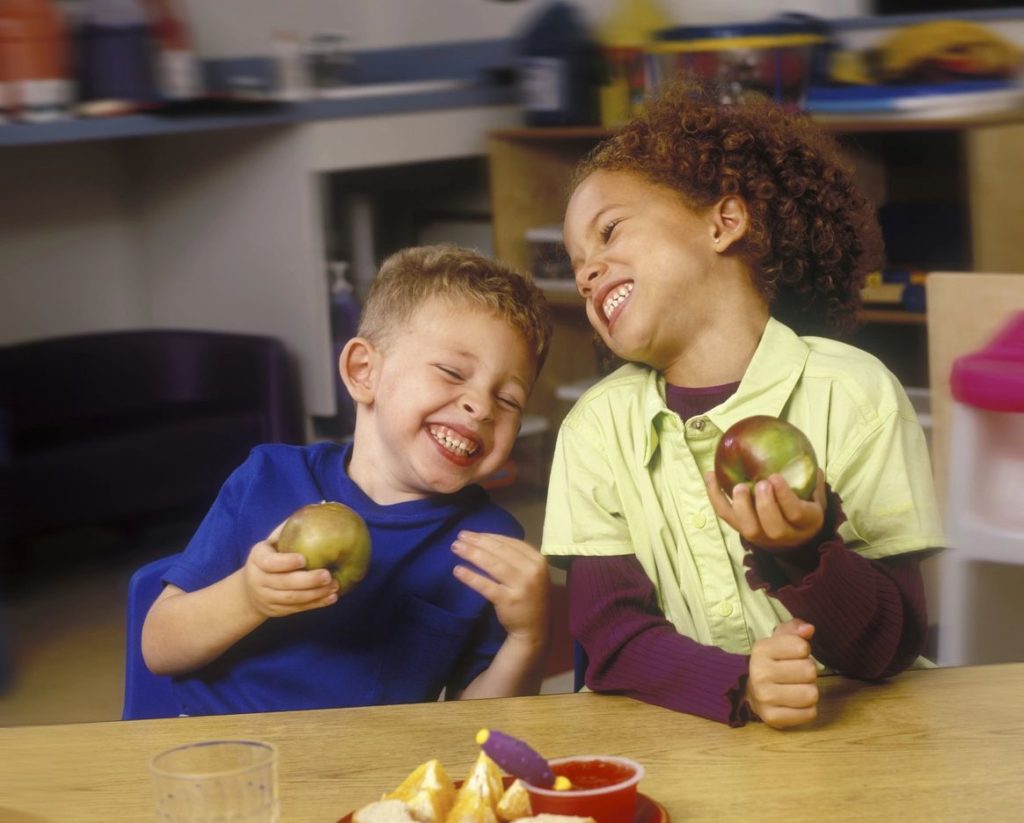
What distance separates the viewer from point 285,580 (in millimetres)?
884

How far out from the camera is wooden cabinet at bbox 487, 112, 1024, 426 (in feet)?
5.60

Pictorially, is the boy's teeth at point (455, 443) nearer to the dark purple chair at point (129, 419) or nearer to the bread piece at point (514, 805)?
the bread piece at point (514, 805)

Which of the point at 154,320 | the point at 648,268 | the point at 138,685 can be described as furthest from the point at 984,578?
the point at 154,320

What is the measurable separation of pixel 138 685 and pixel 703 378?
48 centimetres

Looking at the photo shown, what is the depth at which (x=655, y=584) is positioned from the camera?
38.5 inches

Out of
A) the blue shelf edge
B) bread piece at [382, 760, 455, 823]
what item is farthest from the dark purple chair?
bread piece at [382, 760, 455, 823]

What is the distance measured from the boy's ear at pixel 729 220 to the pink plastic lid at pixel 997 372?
11.2 inches

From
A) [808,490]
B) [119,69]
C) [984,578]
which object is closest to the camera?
[808,490]

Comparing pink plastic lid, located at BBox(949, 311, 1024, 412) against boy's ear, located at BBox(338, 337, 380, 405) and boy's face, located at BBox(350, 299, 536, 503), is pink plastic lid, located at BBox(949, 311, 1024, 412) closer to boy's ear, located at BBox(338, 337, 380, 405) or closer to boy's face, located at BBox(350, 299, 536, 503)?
boy's face, located at BBox(350, 299, 536, 503)

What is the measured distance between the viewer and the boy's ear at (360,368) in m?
1.10

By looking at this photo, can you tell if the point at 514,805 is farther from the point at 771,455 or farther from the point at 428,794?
the point at 771,455

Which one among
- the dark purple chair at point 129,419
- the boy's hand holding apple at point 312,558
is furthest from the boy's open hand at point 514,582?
the dark purple chair at point 129,419

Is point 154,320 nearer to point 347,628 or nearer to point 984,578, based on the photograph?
point 347,628

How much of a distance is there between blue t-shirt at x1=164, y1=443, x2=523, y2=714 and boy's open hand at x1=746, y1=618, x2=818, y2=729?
0.85ft
